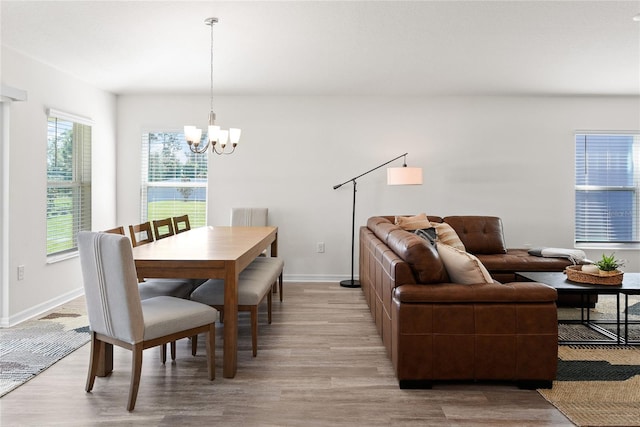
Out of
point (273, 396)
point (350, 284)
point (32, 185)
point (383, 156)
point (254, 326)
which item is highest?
point (383, 156)

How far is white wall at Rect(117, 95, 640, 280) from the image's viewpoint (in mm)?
6156

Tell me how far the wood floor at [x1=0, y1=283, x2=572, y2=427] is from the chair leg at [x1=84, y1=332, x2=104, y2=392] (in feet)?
0.17

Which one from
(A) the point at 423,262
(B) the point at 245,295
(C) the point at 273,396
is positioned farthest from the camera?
(B) the point at 245,295

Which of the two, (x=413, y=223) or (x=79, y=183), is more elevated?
(x=79, y=183)

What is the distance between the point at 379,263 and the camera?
3.61m

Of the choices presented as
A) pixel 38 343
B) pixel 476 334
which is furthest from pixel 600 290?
pixel 38 343

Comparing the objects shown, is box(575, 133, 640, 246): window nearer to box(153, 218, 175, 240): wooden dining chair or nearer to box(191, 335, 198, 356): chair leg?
box(153, 218, 175, 240): wooden dining chair

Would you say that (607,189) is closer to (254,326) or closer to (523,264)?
(523,264)

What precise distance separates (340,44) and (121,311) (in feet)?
8.99

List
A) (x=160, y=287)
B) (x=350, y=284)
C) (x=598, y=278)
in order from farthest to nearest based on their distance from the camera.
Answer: (x=350, y=284) → (x=598, y=278) → (x=160, y=287)

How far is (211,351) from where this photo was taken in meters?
2.85

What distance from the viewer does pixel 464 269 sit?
288 cm

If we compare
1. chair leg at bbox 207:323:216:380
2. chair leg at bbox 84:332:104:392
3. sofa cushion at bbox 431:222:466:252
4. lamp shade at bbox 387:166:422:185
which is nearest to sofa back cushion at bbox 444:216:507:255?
sofa cushion at bbox 431:222:466:252

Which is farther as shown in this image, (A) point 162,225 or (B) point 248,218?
(B) point 248,218
